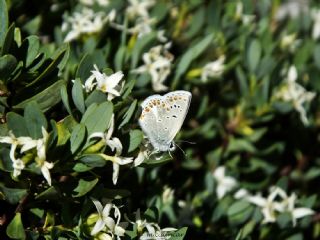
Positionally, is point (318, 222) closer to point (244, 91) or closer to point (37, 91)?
point (244, 91)

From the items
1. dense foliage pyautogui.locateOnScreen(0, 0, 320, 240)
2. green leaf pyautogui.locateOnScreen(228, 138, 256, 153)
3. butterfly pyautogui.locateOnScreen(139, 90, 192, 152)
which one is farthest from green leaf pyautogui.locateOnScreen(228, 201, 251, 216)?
butterfly pyautogui.locateOnScreen(139, 90, 192, 152)

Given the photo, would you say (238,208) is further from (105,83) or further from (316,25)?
(316,25)

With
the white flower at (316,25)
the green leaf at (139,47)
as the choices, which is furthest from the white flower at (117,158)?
the white flower at (316,25)

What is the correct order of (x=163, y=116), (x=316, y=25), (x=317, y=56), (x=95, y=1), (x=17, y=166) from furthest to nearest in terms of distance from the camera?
(x=316, y=25)
(x=317, y=56)
(x=95, y=1)
(x=163, y=116)
(x=17, y=166)

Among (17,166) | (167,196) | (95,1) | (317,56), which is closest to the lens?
(17,166)

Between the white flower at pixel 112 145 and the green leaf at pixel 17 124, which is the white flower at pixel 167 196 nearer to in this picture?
the white flower at pixel 112 145

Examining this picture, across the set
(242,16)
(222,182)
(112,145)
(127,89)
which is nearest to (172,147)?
(127,89)

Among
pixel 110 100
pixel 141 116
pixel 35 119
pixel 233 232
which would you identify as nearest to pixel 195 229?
pixel 233 232
